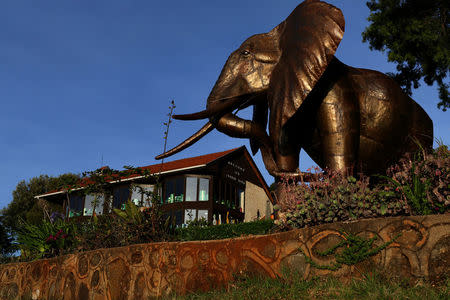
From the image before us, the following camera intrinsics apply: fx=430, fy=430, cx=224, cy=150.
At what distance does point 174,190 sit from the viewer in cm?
3066

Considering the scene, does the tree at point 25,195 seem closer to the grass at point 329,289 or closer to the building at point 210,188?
the building at point 210,188

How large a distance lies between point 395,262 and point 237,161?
95.0 ft

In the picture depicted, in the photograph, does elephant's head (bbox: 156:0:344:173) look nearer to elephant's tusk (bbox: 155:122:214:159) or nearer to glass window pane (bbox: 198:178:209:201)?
elephant's tusk (bbox: 155:122:214:159)

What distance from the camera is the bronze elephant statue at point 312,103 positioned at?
6.23 metres

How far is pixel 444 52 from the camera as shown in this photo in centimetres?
1293

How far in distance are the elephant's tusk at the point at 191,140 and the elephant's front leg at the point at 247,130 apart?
615 mm

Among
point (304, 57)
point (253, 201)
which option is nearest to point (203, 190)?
point (253, 201)

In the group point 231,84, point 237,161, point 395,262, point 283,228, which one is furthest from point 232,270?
point 237,161

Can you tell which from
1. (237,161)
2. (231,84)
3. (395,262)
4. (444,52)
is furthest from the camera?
(237,161)

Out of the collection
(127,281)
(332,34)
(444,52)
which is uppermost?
(444,52)

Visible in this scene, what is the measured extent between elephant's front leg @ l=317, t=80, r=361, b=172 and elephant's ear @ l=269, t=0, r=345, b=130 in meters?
0.42

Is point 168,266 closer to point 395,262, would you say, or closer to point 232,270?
point 232,270

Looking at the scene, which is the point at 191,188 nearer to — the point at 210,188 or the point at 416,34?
the point at 210,188

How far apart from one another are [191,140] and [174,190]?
23.3 metres
